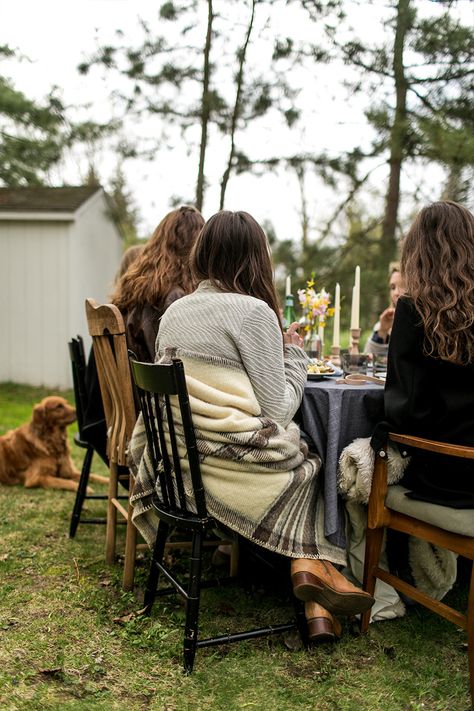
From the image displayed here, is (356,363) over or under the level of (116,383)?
over

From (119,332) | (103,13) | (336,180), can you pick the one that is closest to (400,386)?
(119,332)

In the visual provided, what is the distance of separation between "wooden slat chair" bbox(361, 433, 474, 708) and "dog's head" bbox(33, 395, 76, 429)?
259cm

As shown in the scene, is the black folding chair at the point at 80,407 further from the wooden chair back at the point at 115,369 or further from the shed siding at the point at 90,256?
the shed siding at the point at 90,256

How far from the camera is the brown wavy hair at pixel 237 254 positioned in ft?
7.75

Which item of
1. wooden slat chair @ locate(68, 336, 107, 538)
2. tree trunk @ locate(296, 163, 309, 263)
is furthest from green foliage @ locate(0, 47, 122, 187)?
wooden slat chair @ locate(68, 336, 107, 538)

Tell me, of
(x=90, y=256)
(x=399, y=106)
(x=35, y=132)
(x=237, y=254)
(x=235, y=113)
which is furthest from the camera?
(x=90, y=256)

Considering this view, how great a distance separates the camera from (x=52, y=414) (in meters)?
4.52

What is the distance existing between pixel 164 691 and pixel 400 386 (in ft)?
3.97

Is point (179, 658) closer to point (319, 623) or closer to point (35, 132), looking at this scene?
point (319, 623)

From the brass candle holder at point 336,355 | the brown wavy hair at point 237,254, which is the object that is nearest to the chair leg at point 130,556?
the brown wavy hair at point 237,254

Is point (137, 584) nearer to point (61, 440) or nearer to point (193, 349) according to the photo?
point (193, 349)

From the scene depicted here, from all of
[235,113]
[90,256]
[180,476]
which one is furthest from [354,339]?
[90,256]

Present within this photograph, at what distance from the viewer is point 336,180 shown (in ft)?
25.6

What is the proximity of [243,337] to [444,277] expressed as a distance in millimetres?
692
